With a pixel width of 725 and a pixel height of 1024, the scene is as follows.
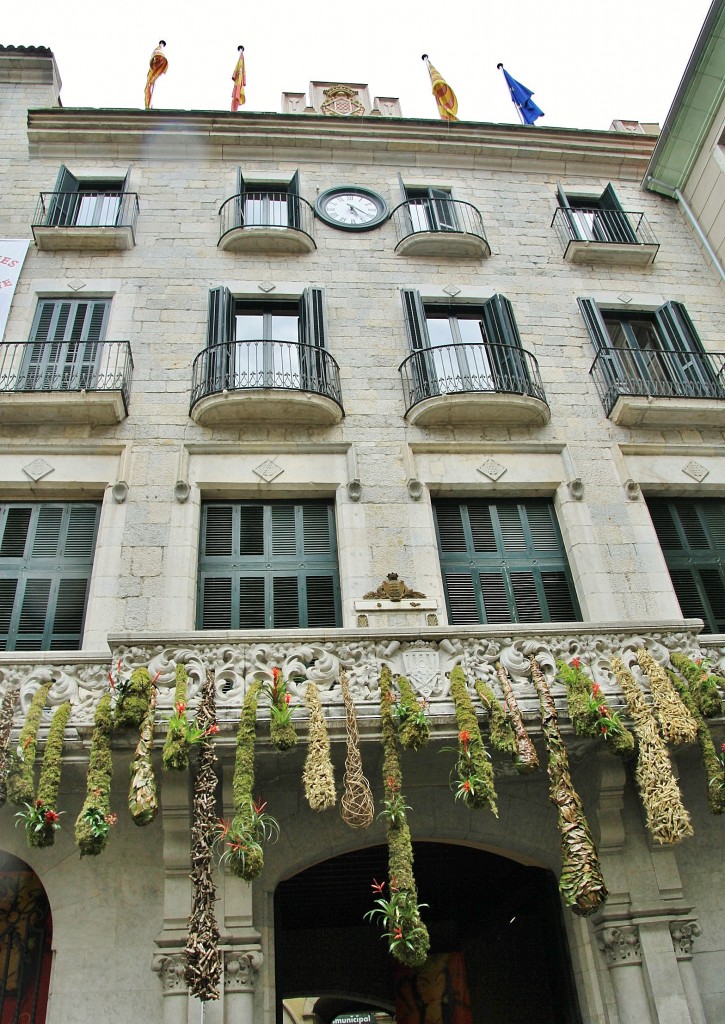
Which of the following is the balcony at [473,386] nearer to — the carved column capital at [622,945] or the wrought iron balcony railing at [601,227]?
the wrought iron balcony railing at [601,227]

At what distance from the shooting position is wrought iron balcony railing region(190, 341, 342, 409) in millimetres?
12414

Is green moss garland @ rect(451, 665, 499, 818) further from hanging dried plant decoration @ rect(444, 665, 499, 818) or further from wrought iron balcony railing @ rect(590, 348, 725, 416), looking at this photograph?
wrought iron balcony railing @ rect(590, 348, 725, 416)

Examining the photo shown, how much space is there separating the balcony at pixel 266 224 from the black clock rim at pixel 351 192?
0.30 m

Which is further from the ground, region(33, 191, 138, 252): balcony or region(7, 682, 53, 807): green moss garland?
region(33, 191, 138, 252): balcony

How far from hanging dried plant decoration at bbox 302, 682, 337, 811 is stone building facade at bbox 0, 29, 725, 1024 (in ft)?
0.75

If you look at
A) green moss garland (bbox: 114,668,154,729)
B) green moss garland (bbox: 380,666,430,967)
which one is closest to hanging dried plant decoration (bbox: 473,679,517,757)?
green moss garland (bbox: 380,666,430,967)

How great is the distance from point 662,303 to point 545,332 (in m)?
2.71

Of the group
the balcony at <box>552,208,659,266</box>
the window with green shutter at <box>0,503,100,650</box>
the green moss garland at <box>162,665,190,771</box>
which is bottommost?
the green moss garland at <box>162,665,190,771</box>

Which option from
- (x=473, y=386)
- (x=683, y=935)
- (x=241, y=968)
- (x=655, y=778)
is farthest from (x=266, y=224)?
(x=683, y=935)

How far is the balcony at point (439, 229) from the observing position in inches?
595

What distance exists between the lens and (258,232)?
1472 centimetres

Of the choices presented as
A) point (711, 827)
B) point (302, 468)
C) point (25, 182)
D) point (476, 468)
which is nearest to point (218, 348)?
point (302, 468)

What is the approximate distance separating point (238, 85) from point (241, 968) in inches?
784

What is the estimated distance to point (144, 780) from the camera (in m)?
7.02
